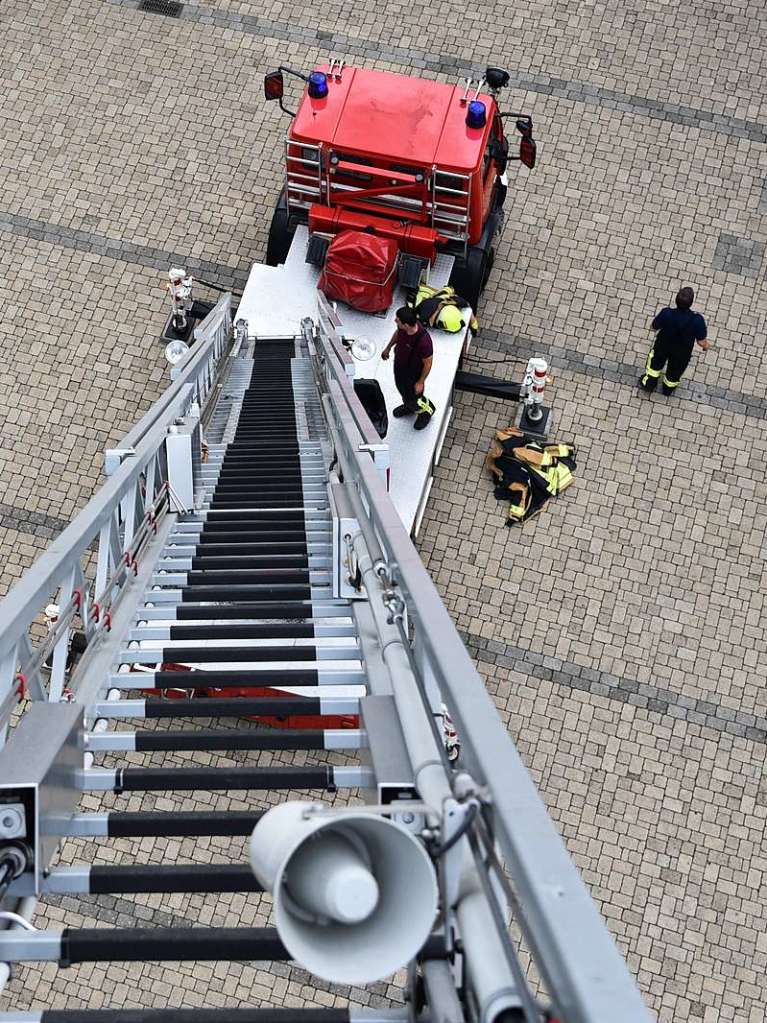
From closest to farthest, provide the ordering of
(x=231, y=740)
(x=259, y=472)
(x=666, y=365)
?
1. (x=231, y=740)
2. (x=259, y=472)
3. (x=666, y=365)

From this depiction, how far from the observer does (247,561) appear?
6.17m

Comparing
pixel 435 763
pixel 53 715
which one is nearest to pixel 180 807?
pixel 53 715

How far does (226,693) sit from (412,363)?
277 cm

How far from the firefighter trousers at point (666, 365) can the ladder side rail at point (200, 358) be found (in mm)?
3507

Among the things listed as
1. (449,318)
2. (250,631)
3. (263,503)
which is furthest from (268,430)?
(250,631)

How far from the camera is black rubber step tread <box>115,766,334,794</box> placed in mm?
3510

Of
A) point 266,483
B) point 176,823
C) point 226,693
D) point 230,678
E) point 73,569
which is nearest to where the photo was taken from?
point 176,823

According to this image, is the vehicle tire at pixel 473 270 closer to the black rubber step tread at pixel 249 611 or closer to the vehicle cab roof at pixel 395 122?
the vehicle cab roof at pixel 395 122

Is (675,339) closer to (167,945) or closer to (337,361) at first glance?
(337,361)

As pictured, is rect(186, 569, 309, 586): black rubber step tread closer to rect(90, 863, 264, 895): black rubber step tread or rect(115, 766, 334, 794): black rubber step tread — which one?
rect(115, 766, 334, 794): black rubber step tread

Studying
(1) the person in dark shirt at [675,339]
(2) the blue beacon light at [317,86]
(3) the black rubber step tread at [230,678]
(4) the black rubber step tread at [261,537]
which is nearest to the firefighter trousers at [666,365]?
(1) the person in dark shirt at [675,339]

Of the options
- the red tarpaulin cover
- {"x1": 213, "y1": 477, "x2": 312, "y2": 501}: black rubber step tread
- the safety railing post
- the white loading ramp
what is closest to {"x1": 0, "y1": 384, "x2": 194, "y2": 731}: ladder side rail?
the safety railing post

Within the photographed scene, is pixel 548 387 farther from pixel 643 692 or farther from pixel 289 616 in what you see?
pixel 289 616

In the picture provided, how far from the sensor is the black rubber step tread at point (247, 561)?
606 cm
